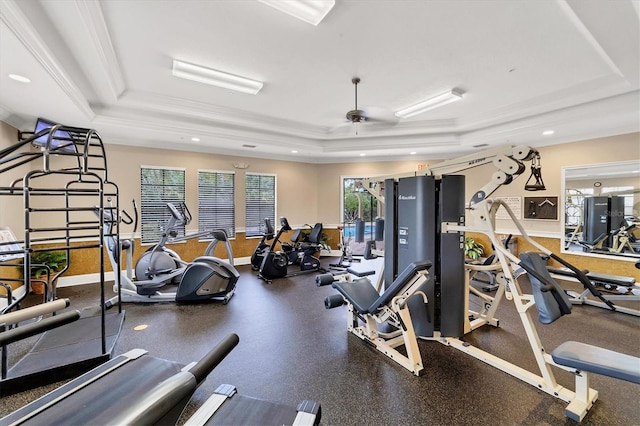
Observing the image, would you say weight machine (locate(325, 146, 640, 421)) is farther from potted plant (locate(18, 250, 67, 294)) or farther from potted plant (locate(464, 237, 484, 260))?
potted plant (locate(18, 250, 67, 294))

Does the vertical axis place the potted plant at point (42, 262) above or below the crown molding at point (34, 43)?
below

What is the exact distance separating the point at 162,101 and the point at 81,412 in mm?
4040

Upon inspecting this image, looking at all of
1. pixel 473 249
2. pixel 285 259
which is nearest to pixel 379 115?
pixel 285 259

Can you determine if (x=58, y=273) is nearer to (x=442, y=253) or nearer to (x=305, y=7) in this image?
(x=305, y=7)

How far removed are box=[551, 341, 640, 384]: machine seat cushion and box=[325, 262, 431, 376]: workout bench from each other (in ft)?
3.23

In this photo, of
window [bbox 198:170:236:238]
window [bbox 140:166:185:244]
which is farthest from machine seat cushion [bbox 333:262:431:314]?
window [bbox 140:166:185:244]

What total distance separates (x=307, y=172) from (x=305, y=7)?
5347 millimetres

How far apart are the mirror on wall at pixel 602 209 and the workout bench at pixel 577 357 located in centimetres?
426

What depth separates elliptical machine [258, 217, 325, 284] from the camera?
5457mm

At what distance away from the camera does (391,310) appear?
8.50ft

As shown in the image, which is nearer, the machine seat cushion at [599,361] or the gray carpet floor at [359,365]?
the machine seat cushion at [599,361]

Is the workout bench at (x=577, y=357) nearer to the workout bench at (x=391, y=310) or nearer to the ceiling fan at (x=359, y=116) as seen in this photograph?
the workout bench at (x=391, y=310)

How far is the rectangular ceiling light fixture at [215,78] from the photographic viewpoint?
3201 millimetres

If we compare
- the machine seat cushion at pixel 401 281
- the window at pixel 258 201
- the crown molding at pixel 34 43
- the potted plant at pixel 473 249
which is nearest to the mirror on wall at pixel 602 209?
the potted plant at pixel 473 249
